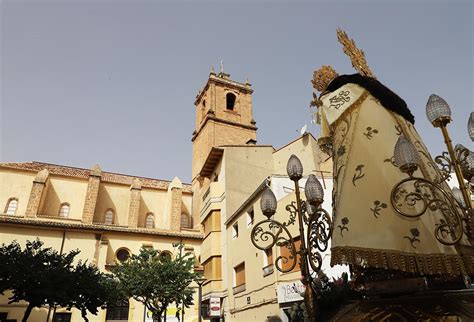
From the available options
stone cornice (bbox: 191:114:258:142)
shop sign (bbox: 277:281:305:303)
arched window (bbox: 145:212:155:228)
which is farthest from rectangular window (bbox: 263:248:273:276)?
arched window (bbox: 145:212:155:228)

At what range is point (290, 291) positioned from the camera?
1163cm

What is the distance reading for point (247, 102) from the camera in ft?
Answer: 109

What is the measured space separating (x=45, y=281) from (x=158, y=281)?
5.39m

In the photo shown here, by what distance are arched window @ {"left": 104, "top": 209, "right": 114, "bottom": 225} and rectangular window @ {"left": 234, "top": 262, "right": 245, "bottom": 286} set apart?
620 inches

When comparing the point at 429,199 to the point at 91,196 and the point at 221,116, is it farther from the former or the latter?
the point at 221,116

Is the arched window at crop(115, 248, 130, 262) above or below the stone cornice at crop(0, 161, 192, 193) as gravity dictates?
below

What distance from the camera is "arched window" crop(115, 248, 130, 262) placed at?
25.2 metres

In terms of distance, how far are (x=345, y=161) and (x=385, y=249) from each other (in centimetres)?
112

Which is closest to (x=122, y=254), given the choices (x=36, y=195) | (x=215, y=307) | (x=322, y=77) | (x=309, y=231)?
(x=36, y=195)

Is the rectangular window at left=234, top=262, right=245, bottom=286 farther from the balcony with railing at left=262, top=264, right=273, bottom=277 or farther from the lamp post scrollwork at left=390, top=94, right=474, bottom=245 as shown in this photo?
the lamp post scrollwork at left=390, top=94, right=474, bottom=245

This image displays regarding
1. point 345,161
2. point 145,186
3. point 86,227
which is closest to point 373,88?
point 345,161

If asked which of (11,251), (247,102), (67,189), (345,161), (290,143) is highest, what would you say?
(247,102)

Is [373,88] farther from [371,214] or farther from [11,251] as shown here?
[11,251]

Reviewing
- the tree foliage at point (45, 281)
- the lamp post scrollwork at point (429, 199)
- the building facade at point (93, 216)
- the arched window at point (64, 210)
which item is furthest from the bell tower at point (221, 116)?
the lamp post scrollwork at point (429, 199)
